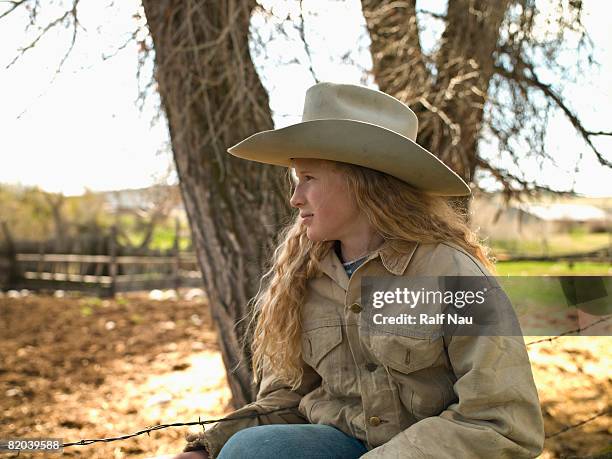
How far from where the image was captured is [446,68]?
3.76m

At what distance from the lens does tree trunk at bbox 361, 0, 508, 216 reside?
11.8 ft

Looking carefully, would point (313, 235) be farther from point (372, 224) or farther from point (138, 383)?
point (138, 383)

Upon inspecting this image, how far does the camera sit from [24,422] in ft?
14.8

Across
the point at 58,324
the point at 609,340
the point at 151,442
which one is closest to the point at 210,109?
the point at 151,442

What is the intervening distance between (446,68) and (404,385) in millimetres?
2592

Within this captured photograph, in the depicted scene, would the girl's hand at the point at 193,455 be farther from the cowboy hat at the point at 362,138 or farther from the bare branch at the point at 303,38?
the bare branch at the point at 303,38

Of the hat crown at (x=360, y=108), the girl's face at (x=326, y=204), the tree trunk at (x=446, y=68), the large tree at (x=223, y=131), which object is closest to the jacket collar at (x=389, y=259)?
the girl's face at (x=326, y=204)

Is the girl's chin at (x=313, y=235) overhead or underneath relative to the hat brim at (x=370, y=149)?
underneath

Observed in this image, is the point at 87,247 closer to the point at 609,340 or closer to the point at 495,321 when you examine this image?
the point at 609,340

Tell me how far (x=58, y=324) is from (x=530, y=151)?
21.7 feet

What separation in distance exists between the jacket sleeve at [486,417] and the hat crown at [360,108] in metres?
0.66

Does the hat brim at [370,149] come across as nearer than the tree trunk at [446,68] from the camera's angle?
Yes

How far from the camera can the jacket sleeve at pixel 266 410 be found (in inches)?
73.8

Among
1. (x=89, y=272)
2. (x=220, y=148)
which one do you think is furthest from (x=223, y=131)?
(x=89, y=272)
